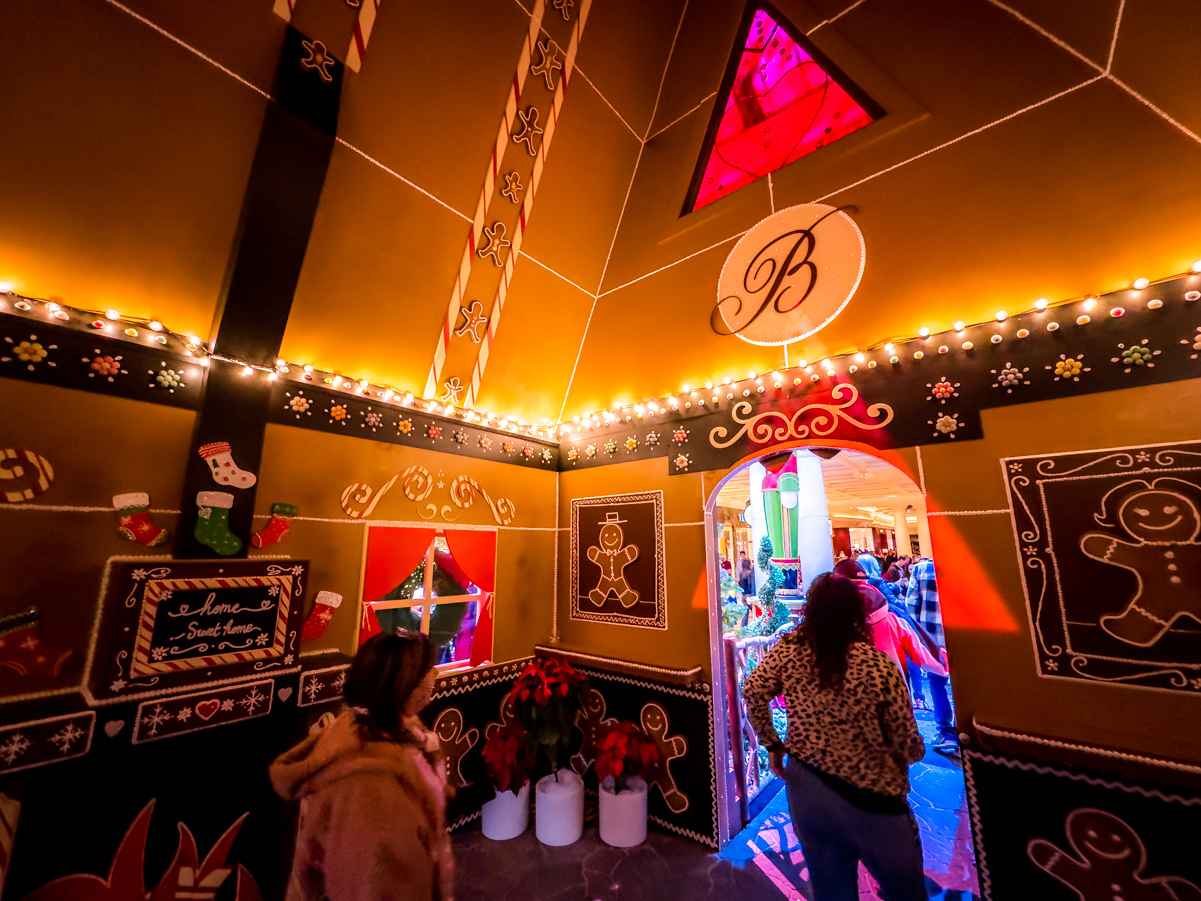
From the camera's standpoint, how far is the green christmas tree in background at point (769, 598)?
4.93 metres

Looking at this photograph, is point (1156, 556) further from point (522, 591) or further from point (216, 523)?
point (216, 523)

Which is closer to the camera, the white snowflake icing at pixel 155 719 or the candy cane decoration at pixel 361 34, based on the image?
the white snowflake icing at pixel 155 719

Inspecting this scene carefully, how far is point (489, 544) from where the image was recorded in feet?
12.2

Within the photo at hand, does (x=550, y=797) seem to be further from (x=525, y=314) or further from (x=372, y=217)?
(x=372, y=217)

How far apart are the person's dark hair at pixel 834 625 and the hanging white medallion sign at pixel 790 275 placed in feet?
5.83

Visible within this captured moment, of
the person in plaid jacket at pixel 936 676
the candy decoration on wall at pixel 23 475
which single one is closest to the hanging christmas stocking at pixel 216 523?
the candy decoration on wall at pixel 23 475

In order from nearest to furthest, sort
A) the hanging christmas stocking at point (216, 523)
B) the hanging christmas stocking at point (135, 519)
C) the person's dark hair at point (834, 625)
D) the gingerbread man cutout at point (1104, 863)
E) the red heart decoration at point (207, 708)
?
the person's dark hair at point (834, 625)
the gingerbread man cutout at point (1104, 863)
the red heart decoration at point (207, 708)
the hanging christmas stocking at point (135, 519)
the hanging christmas stocking at point (216, 523)

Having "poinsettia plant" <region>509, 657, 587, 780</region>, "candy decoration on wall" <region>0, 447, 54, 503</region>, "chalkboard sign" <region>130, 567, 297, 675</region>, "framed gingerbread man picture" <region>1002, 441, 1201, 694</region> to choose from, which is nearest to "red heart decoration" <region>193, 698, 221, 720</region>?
"chalkboard sign" <region>130, 567, 297, 675</region>

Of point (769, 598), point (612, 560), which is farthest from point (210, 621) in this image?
point (769, 598)

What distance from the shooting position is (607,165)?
12.0 feet

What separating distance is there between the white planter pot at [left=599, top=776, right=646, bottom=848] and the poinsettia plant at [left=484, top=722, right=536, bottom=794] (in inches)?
20.1

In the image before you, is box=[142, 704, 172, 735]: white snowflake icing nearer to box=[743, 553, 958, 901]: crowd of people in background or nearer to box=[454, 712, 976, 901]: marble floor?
box=[454, 712, 976, 901]: marble floor

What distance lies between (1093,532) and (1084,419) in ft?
1.61

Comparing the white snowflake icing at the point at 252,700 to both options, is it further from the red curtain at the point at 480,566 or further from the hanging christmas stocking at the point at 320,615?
the red curtain at the point at 480,566
